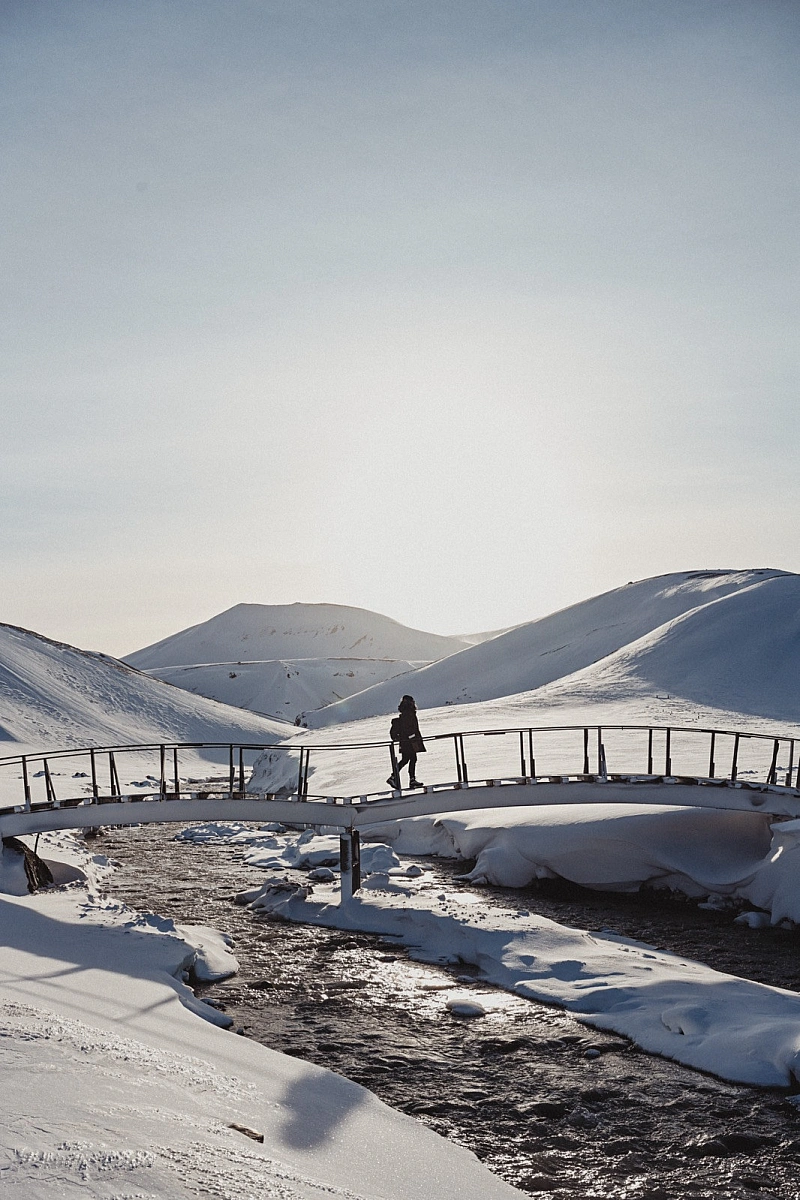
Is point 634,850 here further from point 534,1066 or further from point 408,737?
point 534,1066

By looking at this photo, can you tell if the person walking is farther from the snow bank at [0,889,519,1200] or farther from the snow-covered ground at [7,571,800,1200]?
the snow bank at [0,889,519,1200]

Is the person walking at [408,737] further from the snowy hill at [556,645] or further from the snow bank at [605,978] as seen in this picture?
the snowy hill at [556,645]

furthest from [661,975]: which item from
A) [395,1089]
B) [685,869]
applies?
[685,869]

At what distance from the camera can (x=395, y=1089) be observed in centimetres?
1056

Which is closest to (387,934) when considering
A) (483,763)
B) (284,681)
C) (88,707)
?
(483,763)

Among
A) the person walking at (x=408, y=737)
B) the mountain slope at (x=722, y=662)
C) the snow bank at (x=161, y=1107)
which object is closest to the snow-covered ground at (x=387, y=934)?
the snow bank at (x=161, y=1107)

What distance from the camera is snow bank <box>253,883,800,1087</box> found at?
11.3 metres

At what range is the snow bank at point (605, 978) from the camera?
11344 millimetres

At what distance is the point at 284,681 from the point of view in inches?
5182

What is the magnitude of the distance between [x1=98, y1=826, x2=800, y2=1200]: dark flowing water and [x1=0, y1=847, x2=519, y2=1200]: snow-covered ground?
0.69m

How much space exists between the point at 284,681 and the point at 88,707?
6504 centimetres

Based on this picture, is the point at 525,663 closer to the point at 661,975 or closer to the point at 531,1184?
the point at 661,975

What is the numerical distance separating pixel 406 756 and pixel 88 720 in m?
48.5

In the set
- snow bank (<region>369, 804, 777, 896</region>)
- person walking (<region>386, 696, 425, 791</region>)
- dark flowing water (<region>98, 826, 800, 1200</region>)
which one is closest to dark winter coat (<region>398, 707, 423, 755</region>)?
person walking (<region>386, 696, 425, 791</region>)
